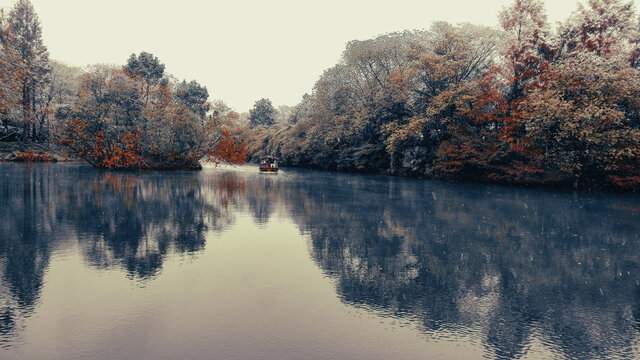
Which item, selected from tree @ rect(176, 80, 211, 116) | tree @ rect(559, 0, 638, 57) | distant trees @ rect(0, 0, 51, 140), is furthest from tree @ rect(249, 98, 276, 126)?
tree @ rect(559, 0, 638, 57)

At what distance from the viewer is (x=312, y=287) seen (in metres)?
7.46

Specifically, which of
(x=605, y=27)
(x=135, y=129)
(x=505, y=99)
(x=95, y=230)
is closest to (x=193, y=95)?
(x=135, y=129)

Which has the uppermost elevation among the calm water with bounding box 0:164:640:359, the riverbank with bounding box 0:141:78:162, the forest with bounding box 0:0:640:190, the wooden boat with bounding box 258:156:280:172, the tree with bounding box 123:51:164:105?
the tree with bounding box 123:51:164:105

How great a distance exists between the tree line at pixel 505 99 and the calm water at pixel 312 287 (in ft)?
53.4

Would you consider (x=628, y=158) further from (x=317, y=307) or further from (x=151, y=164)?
(x=151, y=164)

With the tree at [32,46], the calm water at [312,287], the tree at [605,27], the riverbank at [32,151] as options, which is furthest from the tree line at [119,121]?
the tree at [605,27]

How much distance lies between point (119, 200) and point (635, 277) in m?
19.2

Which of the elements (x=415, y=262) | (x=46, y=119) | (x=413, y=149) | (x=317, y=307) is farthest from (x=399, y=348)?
(x=46, y=119)

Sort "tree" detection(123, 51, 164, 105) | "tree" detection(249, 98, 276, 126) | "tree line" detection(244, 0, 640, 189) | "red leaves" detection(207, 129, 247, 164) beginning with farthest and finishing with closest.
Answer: "tree" detection(249, 98, 276, 126) → "tree" detection(123, 51, 164, 105) → "red leaves" detection(207, 129, 247, 164) → "tree line" detection(244, 0, 640, 189)

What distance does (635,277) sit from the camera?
863cm

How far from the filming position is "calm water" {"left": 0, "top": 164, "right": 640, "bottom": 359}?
203 inches

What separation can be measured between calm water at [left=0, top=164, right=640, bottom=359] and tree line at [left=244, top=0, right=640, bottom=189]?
16.3 meters

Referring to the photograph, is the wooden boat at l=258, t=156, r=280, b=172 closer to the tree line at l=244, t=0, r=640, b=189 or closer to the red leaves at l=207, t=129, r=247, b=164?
the red leaves at l=207, t=129, r=247, b=164

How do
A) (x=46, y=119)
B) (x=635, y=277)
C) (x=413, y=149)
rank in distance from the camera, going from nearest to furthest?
(x=635, y=277) → (x=413, y=149) → (x=46, y=119)
